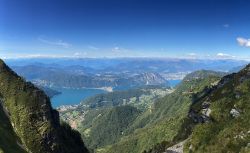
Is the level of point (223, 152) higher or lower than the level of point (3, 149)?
lower

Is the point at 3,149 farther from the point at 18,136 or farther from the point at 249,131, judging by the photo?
the point at 249,131

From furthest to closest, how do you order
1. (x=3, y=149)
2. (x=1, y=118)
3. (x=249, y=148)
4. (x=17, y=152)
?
(x=1, y=118), (x=249, y=148), (x=17, y=152), (x=3, y=149)

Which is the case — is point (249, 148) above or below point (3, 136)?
below

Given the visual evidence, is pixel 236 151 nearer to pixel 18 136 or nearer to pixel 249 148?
pixel 249 148

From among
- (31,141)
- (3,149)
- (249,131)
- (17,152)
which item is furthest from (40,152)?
(249,131)

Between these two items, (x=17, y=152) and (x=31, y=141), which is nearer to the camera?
(x=17, y=152)

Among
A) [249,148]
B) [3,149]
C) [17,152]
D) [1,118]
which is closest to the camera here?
[3,149]

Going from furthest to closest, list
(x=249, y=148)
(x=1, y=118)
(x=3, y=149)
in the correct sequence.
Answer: (x=1, y=118), (x=249, y=148), (x=3, y=149)

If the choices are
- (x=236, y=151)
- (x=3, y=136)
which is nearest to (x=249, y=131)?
(x=236, y=151)

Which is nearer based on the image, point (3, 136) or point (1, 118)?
point (3, 136)
